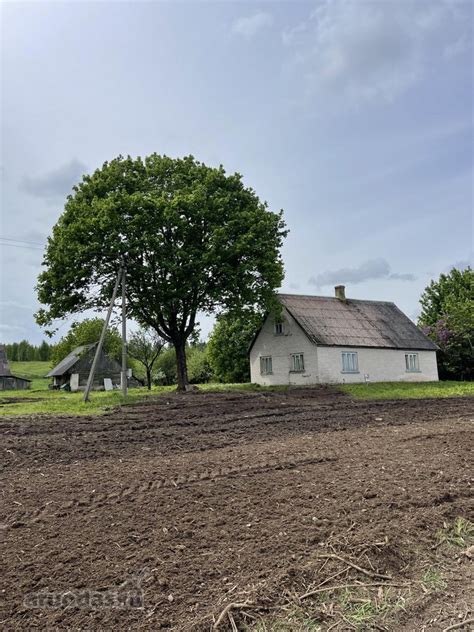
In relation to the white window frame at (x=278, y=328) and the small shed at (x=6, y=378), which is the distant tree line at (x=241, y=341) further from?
the small shed at (x=6, y=378)

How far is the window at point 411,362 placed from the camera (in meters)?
33.0

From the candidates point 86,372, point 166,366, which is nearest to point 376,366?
point 166,366

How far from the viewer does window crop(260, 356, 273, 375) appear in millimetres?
33312

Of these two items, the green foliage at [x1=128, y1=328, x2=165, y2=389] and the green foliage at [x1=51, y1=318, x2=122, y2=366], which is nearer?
the green foliage at [x1=128, y1=328, x2=165, y2=389]

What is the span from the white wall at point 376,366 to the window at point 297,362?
5.10ft

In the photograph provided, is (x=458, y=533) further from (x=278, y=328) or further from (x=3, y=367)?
(x=3, y=367)

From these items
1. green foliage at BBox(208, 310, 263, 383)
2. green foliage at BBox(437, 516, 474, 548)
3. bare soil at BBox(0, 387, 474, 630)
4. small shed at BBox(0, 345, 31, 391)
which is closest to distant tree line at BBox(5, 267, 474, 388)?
green foliage at BBox(208, 310, 263, 383)

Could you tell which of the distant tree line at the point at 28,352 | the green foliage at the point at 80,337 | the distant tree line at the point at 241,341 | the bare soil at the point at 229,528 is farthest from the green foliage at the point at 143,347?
the distant tree line at the point at 28,352

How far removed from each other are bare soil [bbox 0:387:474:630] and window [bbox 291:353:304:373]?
67.8ft

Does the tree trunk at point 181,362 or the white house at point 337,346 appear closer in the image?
the tree trunk at point 181,362

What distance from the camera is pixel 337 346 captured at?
30.0 m

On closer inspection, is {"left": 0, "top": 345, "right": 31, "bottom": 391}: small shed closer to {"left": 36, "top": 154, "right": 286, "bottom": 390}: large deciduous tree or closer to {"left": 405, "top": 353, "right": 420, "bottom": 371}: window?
{"left": 36, "top": 154, "right": 286, "bottom": 390}: large deciduous tree

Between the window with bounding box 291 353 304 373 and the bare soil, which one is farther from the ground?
the window with bounding box 291 353 304 373

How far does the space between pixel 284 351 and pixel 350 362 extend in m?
4.15
